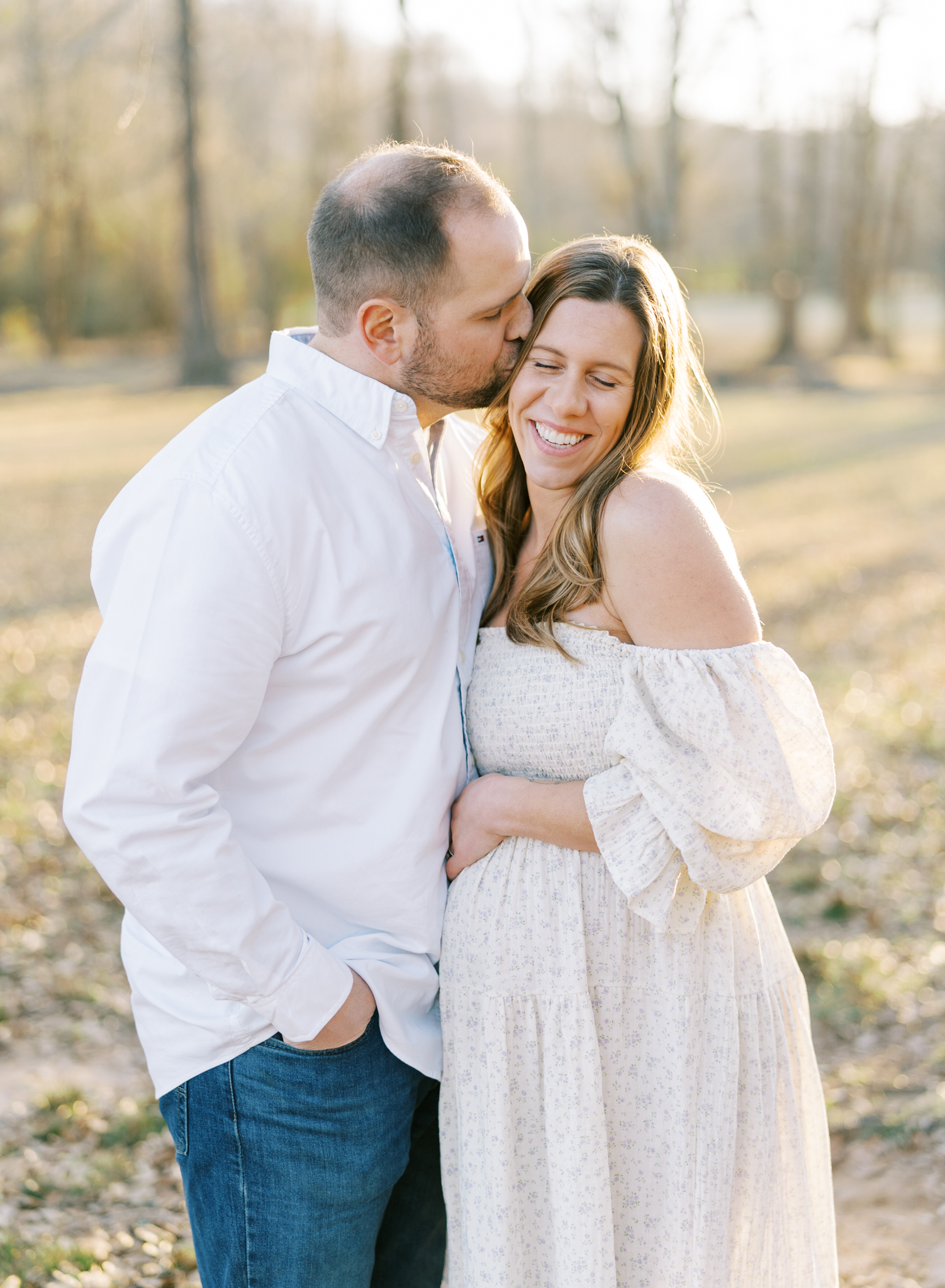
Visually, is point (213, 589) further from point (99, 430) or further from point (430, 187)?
point (99, 430)

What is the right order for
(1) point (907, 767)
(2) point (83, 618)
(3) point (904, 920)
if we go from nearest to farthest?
(3) point (904, 920), (1) point (907, 767), (2) point (83, 618)

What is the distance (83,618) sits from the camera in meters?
9.44

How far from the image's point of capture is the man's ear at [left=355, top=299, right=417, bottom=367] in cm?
207

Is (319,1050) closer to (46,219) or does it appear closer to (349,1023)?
(349,1023)

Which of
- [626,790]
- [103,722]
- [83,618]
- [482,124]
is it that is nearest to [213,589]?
→ [103,722]

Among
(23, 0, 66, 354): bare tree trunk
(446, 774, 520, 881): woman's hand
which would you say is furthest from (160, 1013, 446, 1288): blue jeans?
(23, 0, 66, 354): bare tree trunk

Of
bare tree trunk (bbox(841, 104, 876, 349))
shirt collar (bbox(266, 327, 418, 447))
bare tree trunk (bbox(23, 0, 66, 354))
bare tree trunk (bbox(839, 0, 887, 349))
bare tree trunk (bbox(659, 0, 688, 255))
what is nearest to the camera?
shirt collar (bbox(266, 327, 418, 447))

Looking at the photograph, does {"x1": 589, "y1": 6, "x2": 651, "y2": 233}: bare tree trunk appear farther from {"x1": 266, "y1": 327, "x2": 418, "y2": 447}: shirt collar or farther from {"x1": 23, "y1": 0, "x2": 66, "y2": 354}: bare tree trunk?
{"x1": 23, "y1": 0, "x2": 66, "y2": 354}: bare tree trunk

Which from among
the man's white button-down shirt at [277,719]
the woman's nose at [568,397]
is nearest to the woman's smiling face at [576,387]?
the woman's nose at [568,397]

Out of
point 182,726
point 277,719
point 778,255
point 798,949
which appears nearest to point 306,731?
point 277,719

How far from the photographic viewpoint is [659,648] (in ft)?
6.86

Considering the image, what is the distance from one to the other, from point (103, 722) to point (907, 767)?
5760mm

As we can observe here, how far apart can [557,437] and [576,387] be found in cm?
11

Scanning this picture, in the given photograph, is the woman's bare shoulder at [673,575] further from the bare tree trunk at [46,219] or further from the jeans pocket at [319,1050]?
the bare tree trunk at [46,219]
